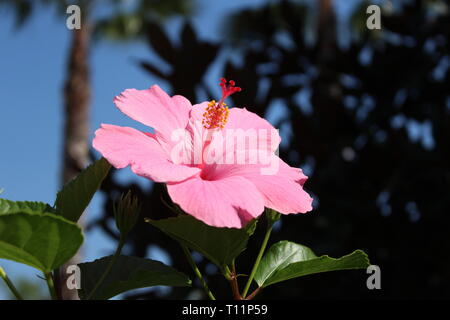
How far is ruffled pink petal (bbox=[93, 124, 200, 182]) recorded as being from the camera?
1.85 ft

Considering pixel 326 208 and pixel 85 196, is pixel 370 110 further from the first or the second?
pixel 85 196

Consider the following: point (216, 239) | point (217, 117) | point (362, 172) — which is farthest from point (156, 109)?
point (362, 172)

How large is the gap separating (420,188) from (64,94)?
7.48 meters

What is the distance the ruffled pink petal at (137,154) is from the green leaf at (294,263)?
0.18 metres

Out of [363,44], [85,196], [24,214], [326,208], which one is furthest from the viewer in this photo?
[363,44]

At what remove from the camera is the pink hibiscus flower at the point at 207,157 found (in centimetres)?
55

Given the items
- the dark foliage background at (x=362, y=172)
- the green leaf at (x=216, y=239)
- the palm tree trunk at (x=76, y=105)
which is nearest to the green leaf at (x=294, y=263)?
the green leaf at (x=216, y=239)

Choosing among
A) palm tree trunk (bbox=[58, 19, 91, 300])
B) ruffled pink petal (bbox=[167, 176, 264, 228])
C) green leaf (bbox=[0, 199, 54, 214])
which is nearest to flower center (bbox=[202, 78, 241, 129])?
ruffled pink petal (bbox=[167, 176, 264, 228])

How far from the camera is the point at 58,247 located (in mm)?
506

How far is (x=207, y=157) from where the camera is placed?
0.68 m

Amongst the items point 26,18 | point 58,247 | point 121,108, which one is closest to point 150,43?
point 121,108

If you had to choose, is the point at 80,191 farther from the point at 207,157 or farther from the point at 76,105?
the point at 76,105

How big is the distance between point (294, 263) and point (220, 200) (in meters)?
0.16
